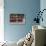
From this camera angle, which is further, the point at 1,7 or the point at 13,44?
the point at 1,7

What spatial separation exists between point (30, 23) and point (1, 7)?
1317mm

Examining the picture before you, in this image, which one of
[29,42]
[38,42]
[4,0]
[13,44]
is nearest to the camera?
[38,42]

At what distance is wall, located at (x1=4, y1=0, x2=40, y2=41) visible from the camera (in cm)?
520

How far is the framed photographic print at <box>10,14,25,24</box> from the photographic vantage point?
5.26m

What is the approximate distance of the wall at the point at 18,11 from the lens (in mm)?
5195

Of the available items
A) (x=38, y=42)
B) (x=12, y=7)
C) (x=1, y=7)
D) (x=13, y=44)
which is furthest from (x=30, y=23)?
(x=38, y=42)

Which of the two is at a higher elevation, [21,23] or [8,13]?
[8,13]

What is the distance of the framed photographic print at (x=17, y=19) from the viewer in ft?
17.3

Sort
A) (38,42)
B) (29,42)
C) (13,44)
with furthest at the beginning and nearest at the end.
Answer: (13,44), (29,42), (38,42)

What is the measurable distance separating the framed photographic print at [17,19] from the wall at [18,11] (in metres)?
0.15

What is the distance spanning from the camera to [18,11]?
527cm

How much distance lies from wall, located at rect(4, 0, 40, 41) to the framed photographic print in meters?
0.15

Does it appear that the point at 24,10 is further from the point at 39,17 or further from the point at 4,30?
the point at 4,30

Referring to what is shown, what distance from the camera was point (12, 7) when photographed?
523 cm
